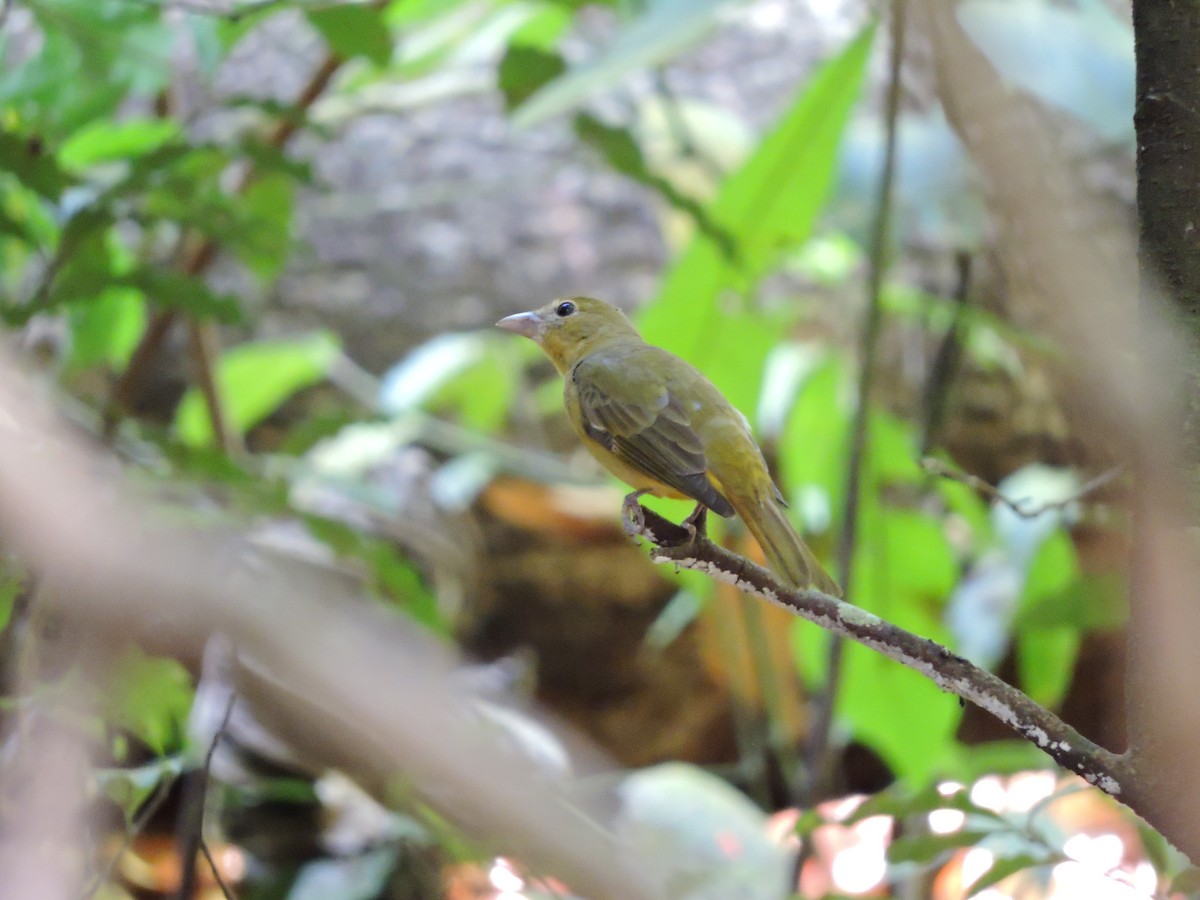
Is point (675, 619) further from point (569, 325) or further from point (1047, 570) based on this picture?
point (569, 325)

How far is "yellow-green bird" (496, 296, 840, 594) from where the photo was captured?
1.13m

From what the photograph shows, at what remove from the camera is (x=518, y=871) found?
3.33ft

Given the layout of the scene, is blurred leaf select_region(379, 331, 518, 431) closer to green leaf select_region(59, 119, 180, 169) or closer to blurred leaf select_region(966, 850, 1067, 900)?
green leaf select_region(59, 119, 180, 169)

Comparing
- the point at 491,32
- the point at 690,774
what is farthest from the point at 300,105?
the point at 690,774

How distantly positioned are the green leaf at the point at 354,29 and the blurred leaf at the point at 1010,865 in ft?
4.70

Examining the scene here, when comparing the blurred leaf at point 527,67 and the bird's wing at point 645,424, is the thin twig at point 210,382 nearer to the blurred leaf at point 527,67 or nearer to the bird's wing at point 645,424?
the blurred leaf at point 527,67

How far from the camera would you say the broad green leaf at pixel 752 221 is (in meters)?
2.20

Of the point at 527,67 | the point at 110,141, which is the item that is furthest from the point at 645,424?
the point at 110,141

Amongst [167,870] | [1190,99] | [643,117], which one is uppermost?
[1190,99]

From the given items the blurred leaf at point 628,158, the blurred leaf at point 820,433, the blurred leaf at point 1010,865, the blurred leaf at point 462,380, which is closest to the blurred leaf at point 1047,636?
the blurred leaf at point 820,433

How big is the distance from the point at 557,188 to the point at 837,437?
6.71 feet

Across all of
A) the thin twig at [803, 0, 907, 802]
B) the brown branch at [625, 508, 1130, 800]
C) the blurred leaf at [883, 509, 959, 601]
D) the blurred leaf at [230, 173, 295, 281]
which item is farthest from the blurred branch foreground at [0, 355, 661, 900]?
the blurred leaf at [883, 509, 959, 601]

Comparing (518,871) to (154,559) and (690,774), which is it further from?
(690,774)

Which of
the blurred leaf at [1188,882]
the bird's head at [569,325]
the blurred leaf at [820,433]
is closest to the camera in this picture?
the blurred leaf at [1188,882]
